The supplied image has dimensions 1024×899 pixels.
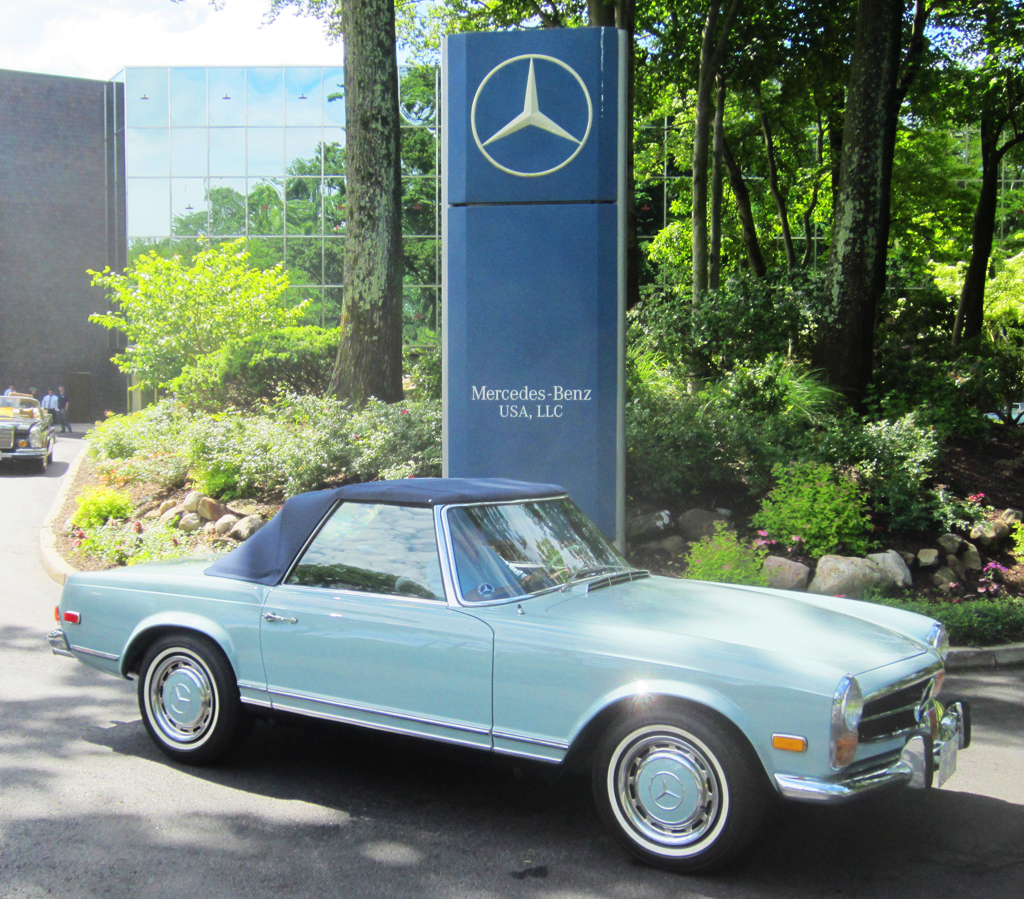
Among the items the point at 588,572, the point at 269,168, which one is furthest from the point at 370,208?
the point at 269,168

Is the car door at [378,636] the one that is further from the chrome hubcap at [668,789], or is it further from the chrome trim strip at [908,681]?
the chrome trim strip at [908,681]

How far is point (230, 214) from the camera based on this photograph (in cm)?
3353

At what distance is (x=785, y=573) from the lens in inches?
316

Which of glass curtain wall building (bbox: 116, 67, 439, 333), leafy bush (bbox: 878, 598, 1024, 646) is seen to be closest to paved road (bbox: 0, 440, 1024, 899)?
leafy bush (bbox: 878, 598, 1024, 646)

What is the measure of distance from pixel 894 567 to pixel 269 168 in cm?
3031

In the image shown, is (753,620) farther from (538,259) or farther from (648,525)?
(648,525)

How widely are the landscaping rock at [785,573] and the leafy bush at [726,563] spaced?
104mm

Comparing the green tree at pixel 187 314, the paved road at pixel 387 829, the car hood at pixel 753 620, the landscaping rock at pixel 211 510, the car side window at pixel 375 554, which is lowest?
the paved road at pixel 387 829

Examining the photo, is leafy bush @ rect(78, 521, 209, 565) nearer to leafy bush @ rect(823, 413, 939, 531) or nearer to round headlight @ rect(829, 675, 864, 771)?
leafy bush @ rect(823, 413, 939, 531)

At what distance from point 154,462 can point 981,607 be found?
10.1 meters

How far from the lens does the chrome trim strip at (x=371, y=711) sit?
12.8 feet

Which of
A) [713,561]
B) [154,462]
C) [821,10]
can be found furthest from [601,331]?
[821,10]

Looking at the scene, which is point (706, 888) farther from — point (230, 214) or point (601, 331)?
point (230, 214)

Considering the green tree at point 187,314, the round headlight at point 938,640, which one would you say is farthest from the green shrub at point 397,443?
the green tree at point 187,314
